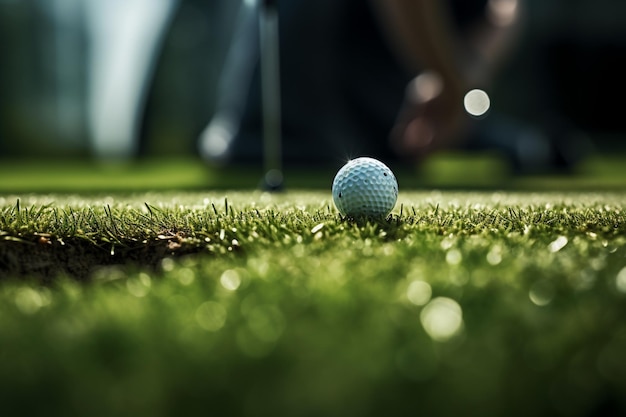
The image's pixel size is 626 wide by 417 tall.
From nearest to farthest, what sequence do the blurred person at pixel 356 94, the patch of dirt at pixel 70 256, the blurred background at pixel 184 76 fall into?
1. the patch of dirt at pixel 70 256
2. the blurred person at pixel 356 94
3. the blurred background at pixel 184 76

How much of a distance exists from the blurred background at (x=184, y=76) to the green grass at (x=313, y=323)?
14.0m

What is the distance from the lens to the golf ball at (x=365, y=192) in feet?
7.25

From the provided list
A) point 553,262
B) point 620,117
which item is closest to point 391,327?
point 553,262

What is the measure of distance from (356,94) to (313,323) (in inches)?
323

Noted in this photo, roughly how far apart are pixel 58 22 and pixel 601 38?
542 inches

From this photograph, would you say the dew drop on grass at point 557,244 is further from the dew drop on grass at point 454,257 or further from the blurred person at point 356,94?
the blurred person at point 356,94

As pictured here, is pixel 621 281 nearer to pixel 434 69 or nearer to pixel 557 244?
pixel 557 244

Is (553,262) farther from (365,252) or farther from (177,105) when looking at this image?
(177,105)

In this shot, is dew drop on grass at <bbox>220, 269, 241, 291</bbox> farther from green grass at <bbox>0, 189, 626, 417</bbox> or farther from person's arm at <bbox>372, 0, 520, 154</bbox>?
person's arm at <bbox>372, 0, 520, 154</bbox>

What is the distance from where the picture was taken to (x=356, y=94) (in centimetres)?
909

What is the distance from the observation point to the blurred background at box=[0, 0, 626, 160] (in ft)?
53.7

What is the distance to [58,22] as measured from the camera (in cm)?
1688

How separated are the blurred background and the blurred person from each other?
756cm

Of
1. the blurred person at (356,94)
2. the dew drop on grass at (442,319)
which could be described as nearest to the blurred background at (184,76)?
the blurred person at (356,94)
